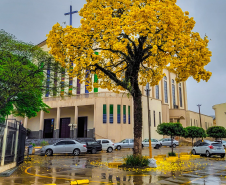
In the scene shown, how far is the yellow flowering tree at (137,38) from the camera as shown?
10.8 meters

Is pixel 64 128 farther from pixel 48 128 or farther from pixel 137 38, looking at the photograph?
pixel 137 38

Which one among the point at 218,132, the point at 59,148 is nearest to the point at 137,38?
the point at 59,148

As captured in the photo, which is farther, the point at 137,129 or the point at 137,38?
the point at 137,38

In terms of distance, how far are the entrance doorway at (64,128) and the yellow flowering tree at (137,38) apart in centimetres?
2866

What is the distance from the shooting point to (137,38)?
43.5ft

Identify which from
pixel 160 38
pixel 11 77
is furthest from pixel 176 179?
pixel 11 77

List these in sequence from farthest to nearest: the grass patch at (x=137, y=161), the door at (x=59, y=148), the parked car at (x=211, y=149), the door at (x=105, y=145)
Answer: the door at (x=105, y=145), the door at (x=59, y=148), the parked car at (x=211, y=149), the grass patch at (x=137, y=161)

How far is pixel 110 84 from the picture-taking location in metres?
15.1

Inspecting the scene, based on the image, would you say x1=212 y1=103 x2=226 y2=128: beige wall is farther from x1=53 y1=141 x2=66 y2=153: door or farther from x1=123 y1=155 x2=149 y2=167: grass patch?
x1=123 y1=155 x2=149 y2=167: grass patch

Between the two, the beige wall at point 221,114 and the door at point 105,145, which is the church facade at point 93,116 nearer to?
the door at point 105,145

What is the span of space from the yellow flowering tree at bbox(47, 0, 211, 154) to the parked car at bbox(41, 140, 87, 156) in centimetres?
1010

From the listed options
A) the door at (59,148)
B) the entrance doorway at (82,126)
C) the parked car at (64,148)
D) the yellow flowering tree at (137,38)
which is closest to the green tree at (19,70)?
the yellow flowering tree at (137,38)

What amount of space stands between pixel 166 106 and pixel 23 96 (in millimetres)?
34973

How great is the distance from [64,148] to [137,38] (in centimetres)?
1344
